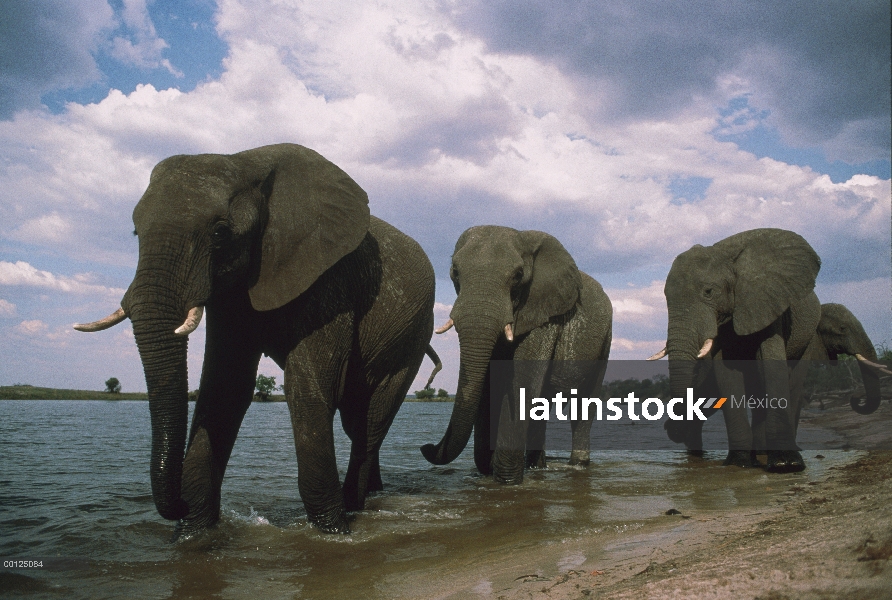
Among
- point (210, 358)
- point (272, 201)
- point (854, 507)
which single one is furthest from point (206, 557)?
point (854, 507)

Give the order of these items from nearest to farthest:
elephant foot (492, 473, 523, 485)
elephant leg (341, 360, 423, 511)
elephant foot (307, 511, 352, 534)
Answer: elephant foot (307, 511, 352, 534)
elephant leg (341, 360, 423, 511)
elephant foot (492, 473, 523, 485)

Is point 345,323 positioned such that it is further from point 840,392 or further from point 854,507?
point 840,392

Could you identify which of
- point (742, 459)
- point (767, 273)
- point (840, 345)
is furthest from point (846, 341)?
point (742, 459)

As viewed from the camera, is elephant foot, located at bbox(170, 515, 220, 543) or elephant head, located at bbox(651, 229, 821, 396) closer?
elephant foot, located at bbox(170, 515, 220, 543)

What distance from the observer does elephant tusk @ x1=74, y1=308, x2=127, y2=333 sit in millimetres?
5582

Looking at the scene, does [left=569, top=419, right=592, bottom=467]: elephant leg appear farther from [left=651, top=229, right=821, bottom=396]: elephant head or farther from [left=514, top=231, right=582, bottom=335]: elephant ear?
[left=514, top=231, right=582, bottom=335]: elephant ear

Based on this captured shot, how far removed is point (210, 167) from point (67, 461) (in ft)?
33.7

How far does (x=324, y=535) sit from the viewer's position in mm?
6809

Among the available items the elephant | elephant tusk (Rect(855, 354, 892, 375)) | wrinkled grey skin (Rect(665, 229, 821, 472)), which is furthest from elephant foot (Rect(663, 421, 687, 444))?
elephant tusk (Rect(855, 354, 892, 375))

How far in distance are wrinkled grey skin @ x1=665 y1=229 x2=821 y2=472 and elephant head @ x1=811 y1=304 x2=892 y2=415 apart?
15.8ft

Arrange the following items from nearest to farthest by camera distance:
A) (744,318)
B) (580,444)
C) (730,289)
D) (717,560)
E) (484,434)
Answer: (717,560) → (484,434) → (744,318) → (730,289) → (580,444)

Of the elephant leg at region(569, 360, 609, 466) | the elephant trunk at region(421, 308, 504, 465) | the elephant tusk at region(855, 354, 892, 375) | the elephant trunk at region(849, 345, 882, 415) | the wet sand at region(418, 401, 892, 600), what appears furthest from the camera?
the elephant trunk at region(849, 345, 882, 415)

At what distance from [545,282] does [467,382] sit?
2.45 metres

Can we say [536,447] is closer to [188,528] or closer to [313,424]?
[313,424]
